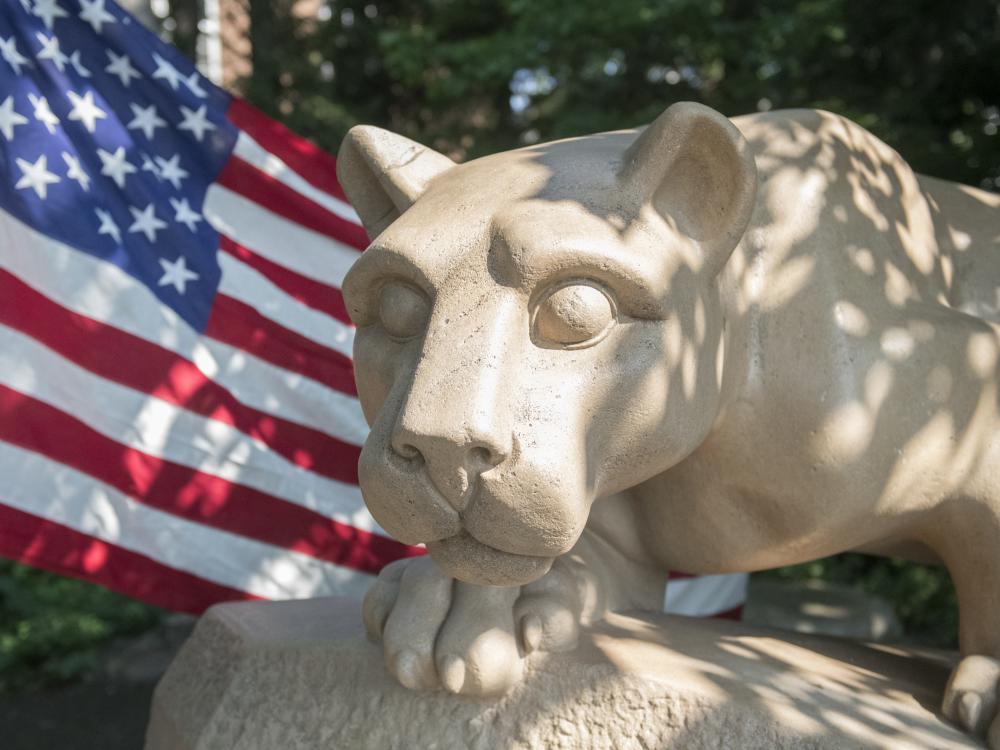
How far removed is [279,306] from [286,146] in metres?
0.66

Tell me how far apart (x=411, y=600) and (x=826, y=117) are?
4.98 ft

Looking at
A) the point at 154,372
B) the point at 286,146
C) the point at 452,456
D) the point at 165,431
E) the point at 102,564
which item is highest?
the point at 286,146

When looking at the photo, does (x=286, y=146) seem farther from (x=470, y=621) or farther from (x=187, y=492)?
(x=470, y=621)

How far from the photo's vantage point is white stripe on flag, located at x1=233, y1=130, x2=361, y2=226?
3951 millimetres

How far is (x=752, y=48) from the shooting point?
6.34 metres

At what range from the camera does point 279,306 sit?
390 centimetres

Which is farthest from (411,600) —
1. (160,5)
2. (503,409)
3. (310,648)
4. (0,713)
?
(160,5)

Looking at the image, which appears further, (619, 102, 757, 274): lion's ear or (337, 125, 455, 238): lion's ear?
(337, 125, 455, 238): lion's ear

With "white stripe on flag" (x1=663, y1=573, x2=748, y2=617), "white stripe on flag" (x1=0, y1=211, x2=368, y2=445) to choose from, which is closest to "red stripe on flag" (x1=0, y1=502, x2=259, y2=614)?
"white stripe on flag" (x1=0, y1=211, x2=368, y2=445)

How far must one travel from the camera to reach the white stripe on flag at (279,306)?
3820mm

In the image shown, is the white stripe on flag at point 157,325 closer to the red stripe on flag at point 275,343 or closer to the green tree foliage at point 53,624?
the red stripe on flag at point 275,343

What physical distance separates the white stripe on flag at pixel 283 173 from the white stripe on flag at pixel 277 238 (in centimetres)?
12

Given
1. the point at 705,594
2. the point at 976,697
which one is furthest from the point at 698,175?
the point at 705,594

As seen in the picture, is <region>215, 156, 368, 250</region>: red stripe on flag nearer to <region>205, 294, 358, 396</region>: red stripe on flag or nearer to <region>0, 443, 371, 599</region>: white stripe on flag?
<region>205, 294, 358, 396</region>: red stripe on flag
